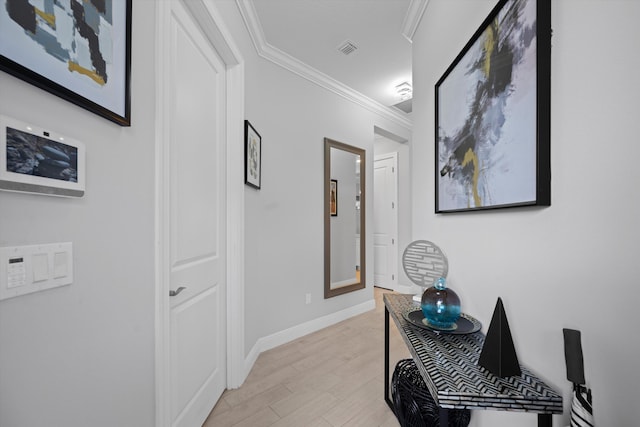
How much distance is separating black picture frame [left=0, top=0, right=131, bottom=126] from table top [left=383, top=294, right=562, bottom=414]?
4.16 ft

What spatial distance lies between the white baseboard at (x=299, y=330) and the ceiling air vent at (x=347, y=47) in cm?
274

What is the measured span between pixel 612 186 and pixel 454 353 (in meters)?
0.68

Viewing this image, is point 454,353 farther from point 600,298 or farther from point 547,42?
point 547,42

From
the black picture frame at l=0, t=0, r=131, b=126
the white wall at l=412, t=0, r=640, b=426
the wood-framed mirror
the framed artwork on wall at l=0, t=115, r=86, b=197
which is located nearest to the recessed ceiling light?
the wood-framed mirror

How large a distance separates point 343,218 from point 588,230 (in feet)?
8.50

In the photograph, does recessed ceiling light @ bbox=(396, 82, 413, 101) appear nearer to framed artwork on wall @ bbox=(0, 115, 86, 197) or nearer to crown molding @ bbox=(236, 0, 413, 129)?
crown molding @ bbox=(236, 0, 413, 129)

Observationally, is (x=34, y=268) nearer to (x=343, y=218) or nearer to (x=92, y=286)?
(x=92, y=286)

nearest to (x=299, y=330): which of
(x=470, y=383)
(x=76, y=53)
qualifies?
(x=470, y=383)

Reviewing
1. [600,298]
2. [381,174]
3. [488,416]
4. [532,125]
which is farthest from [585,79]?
[381,174]

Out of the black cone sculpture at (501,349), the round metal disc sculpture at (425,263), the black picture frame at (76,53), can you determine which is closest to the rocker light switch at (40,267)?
the black picture frame at (76,53)

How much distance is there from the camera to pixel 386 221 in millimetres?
4477

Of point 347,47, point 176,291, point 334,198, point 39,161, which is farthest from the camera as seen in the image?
point 334,198

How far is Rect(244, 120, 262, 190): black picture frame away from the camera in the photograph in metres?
1.91

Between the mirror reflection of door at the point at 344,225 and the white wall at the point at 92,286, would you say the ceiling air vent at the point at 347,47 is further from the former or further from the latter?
the white wall at the point at 92,286
